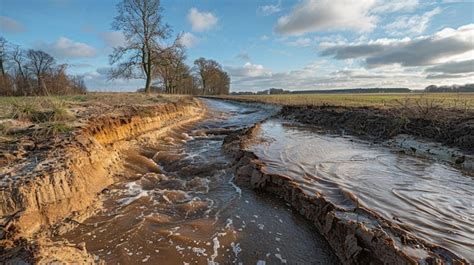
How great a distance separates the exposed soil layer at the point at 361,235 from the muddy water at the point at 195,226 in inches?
7.1

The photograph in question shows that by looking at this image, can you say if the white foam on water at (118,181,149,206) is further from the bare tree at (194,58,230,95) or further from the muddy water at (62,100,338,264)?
the bare tree at (194,58,230,95)

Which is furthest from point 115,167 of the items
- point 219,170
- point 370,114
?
point 370,114

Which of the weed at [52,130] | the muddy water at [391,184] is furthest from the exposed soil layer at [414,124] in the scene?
the weed at [52,130]

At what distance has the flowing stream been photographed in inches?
146

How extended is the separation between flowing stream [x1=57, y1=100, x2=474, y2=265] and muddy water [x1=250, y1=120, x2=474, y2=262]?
0.02 meters

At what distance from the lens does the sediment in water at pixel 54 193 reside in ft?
10.5

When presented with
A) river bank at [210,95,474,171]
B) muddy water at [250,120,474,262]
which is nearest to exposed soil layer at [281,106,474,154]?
river bank at [210,95,474,171]

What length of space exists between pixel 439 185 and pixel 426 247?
133 inches

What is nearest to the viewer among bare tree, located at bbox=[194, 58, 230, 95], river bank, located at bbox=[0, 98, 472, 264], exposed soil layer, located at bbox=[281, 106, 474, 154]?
river bank, located at bbox=[0, 98, 472, 264]

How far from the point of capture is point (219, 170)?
7152mm

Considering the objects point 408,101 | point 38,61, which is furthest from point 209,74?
point 408,101

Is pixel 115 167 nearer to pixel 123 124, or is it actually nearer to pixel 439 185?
pixel 123 124

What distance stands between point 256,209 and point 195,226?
3.98ft

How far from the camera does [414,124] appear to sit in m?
10.8
